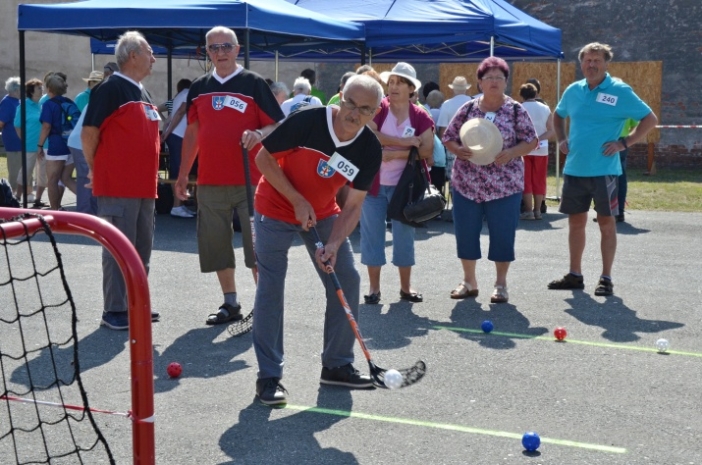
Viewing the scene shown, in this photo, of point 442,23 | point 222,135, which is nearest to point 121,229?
point 222,135

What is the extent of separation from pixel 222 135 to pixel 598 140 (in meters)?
3.23

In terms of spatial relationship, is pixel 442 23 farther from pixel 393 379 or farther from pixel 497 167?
pixel 393 379

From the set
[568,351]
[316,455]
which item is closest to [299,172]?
[316,455]

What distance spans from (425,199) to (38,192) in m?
7.97

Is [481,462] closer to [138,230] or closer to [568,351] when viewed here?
[568,351]

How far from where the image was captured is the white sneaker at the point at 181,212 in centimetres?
1291

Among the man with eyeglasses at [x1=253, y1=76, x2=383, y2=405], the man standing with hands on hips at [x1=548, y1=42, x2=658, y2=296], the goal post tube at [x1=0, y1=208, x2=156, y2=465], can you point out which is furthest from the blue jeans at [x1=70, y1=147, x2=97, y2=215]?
the goal post tube at [x1=0, y1=208, x2=156, y2=465]

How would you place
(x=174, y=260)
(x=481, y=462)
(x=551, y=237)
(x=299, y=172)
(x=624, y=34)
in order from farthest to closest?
(x=624, y=34) < (x=551, y=237) < (x=174, y=260) < (x=299, y=172) < (x=481, y=462)

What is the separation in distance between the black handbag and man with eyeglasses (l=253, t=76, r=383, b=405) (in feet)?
6.82

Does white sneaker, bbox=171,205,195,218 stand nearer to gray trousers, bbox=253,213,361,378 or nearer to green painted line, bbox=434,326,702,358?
green painted line, bbox=434,326,702,358

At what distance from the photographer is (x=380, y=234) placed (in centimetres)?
778

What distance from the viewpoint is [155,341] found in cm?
649

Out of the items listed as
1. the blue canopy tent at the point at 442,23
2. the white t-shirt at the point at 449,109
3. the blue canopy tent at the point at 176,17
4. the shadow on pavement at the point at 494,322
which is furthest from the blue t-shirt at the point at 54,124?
the shadow on pavement at the point at 494,322

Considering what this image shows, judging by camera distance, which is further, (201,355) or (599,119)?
(599,119)
